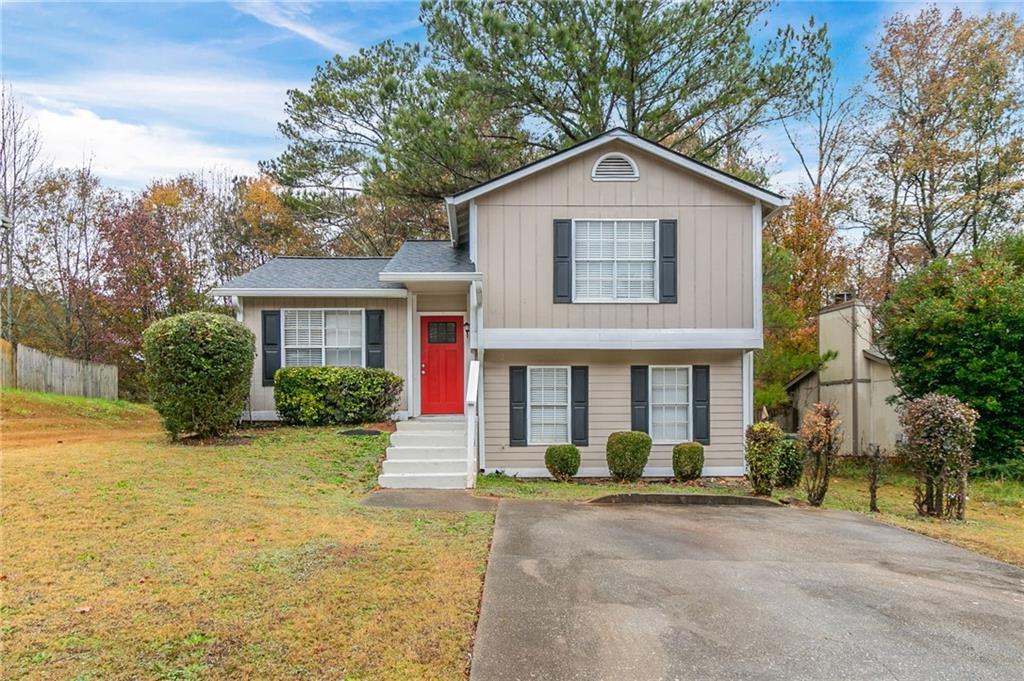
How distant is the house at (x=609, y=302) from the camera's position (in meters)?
10.9

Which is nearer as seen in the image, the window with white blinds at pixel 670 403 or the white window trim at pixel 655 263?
the white window trim at pixel 655 263

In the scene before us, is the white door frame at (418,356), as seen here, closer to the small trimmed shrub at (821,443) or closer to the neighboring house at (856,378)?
the small trimmed shrub at (821,443)

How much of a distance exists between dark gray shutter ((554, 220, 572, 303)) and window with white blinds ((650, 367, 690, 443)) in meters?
2.11

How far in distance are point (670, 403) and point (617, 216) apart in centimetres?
351

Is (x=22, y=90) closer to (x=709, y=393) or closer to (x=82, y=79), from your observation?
(x=82, y=79)

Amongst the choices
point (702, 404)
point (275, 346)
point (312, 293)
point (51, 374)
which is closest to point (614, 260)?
point (702, 404)

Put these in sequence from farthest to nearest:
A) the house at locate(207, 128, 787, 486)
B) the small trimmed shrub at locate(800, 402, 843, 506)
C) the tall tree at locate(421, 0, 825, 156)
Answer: the tall tree at locate(421, 0, 825, 156) → the house at locate(207, 128, 787, 486) → the small trimmed shrub at locate(800, 402, 843, 506)

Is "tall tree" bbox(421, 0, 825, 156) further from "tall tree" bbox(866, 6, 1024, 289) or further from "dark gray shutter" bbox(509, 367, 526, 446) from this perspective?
"dark gray shutter" bbox(509, 367, 526, 446)

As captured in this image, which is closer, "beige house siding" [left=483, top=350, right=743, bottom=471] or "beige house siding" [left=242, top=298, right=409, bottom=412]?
"beige house siding" [left=483, top=350, right=743, bottom=471]

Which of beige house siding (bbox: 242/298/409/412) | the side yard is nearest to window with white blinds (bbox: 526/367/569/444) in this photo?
the side yard

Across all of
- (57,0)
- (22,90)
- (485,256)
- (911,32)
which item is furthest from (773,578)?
(22,90)

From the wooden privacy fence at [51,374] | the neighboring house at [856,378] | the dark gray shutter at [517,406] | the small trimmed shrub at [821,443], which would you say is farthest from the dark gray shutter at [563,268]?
the wooden privacy fence at [51,374]

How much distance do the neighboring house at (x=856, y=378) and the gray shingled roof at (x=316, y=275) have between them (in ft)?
37.7

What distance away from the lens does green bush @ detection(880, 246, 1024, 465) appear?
11.7 meters
